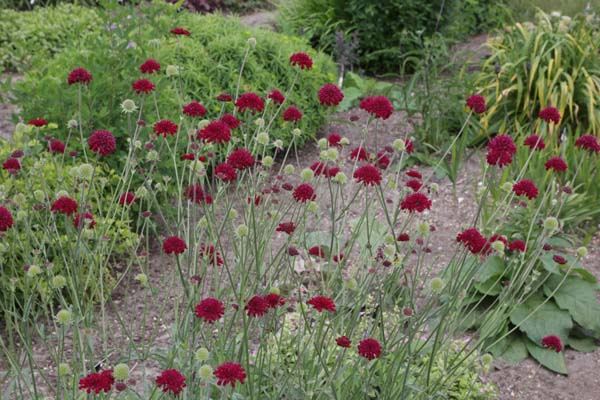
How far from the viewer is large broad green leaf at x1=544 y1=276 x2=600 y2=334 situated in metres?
3.55

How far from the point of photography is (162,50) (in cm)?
476

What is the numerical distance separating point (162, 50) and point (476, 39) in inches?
182

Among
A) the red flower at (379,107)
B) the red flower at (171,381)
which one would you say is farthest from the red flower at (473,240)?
the red flower at (171,381)

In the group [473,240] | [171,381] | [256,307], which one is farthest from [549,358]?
[171,381]

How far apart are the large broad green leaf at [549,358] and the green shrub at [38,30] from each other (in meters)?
4.81

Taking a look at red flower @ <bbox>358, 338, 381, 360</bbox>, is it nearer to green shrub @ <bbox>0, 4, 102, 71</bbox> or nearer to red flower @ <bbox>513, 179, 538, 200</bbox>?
red flower @ <bbox>513, 179, 538, 200</bbox>

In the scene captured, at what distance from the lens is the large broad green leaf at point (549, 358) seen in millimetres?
3463

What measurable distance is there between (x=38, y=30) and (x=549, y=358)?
5588mm

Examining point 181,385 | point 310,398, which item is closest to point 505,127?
point 310,398

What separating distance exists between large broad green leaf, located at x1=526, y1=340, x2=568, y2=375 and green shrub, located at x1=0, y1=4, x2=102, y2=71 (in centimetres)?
481

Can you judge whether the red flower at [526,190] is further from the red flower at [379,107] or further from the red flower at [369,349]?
the red flower at [369,349]

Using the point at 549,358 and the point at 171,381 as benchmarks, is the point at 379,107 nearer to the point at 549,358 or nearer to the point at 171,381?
the point at 171,381

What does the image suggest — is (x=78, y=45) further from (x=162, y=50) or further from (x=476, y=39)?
(x=476, y=39)

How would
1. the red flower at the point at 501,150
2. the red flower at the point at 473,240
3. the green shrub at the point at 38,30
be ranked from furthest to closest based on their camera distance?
1. the green shrub at the point at 38,30
2. the red flower at the point at 501,150
3. the red flower at the point at 473,240
